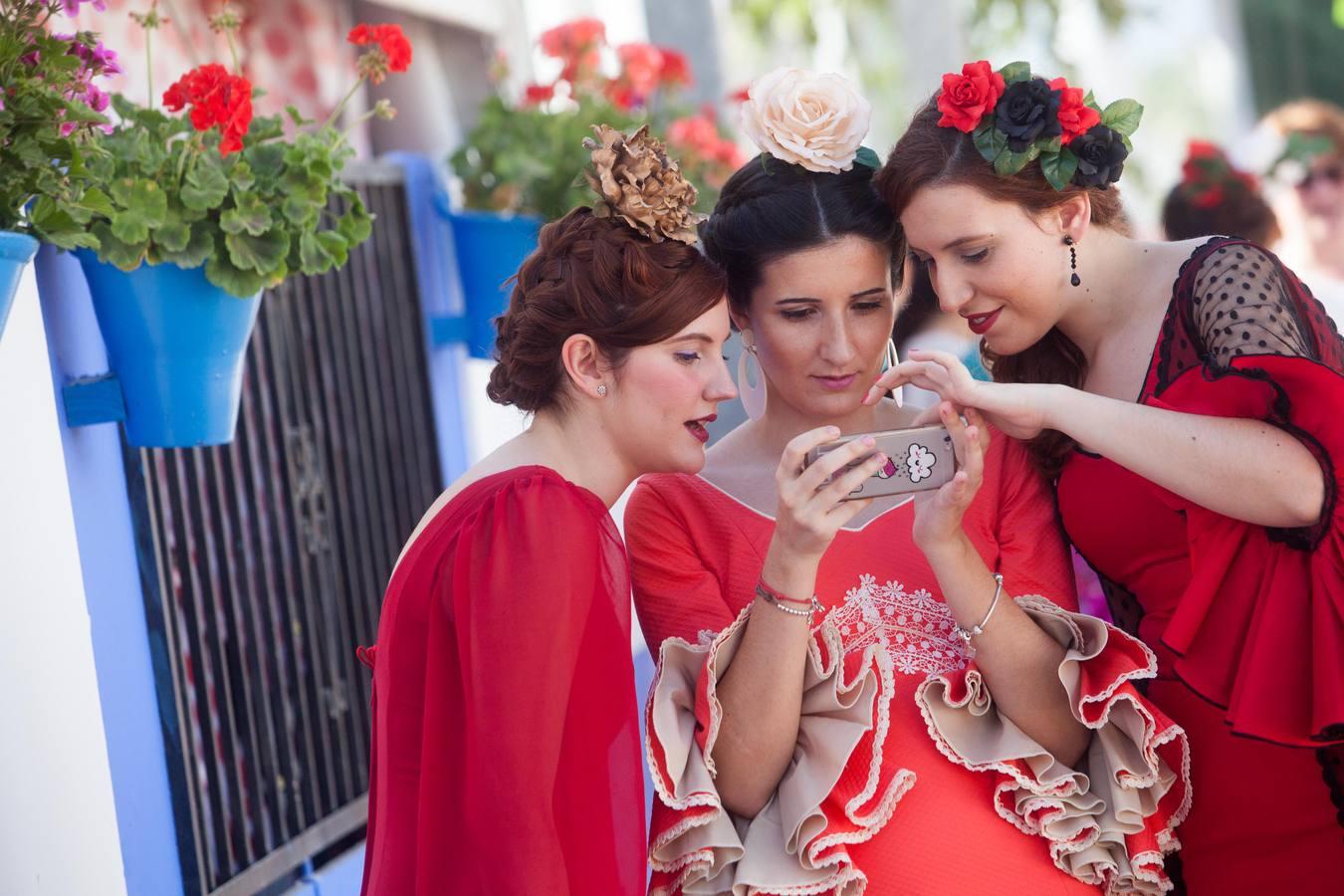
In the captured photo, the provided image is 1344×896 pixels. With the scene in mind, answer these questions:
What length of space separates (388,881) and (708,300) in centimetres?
93

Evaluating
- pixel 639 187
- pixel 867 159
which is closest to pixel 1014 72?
pixel 867 159

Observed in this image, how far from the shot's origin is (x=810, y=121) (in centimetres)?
242

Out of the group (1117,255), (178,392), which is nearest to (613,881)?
(178,392)

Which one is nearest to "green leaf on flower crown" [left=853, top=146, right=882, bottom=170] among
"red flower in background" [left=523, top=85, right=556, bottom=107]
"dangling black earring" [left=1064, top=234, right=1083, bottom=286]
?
"dangling black earring" [left=1064, top=234, right=1083, bottom=286]

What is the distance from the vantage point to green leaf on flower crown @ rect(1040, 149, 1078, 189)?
2.24 m

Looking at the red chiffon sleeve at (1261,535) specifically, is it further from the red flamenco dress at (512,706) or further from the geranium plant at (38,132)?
the geranium plant at (38,132)

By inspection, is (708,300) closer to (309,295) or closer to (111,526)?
(111,526)

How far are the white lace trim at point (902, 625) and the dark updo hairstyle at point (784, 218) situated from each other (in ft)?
1.75

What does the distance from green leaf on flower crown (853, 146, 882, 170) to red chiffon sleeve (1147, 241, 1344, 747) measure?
0.58 m

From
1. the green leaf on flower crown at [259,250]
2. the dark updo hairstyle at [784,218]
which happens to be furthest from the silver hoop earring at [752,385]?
the green leaf on flower crown at [259,250]

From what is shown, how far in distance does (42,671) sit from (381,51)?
130 centimetres

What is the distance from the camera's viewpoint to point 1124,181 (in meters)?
11.5

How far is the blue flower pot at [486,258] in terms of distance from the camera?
399 cm

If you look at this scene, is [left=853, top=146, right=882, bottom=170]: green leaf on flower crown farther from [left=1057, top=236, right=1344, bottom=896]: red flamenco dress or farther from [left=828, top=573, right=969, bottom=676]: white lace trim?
[left=828, top=573, right=969, bottom=676]: white lace trim
